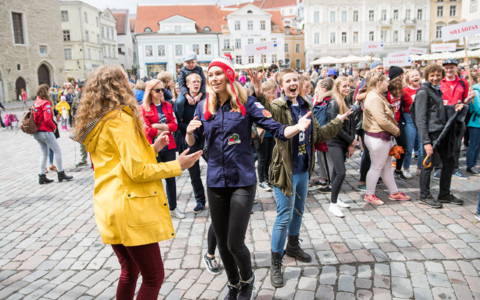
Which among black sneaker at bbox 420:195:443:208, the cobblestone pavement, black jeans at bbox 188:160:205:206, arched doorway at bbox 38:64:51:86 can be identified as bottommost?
the cobblestone pavement

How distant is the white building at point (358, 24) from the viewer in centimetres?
6153

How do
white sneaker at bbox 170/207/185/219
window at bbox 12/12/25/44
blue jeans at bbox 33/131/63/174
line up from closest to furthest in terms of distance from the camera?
white sneaker at bbox 170/207/185/219
blue jeans at bbox 33/131/63/174
window at bbox 12/12/25/44

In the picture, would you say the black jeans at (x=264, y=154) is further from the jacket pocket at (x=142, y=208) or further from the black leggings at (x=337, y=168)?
the jacket pocket at (x=142, y=208)

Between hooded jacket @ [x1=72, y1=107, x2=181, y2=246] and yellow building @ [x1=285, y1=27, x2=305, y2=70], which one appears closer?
hooded jacket @ [x1=72, y1=107, x2=181, y2=246]

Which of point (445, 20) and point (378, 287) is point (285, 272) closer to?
point (378, 287)

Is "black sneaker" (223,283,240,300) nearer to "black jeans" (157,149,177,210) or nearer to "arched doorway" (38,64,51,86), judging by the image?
"black jeans" (157,149,177,210)

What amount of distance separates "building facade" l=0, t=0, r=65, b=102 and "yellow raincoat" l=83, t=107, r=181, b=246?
37703mm

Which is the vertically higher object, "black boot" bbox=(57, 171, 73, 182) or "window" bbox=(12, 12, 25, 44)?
"window" bbox=(12, 12, 25, 44)

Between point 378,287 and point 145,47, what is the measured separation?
62.2 m

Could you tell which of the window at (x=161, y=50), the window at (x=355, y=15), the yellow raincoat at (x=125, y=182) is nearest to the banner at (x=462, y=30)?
the yellow raincoat at (x=125, y=182)

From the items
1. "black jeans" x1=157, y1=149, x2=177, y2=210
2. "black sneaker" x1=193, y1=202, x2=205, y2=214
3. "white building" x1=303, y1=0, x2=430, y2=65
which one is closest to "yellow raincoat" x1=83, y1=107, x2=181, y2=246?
"black jeans" x1=157, y1=149, x2=177, y2=210

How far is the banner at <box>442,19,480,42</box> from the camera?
6.65 m

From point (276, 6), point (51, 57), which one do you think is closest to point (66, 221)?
point (51, 57)

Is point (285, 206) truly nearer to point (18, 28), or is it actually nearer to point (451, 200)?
point (451, 200)
